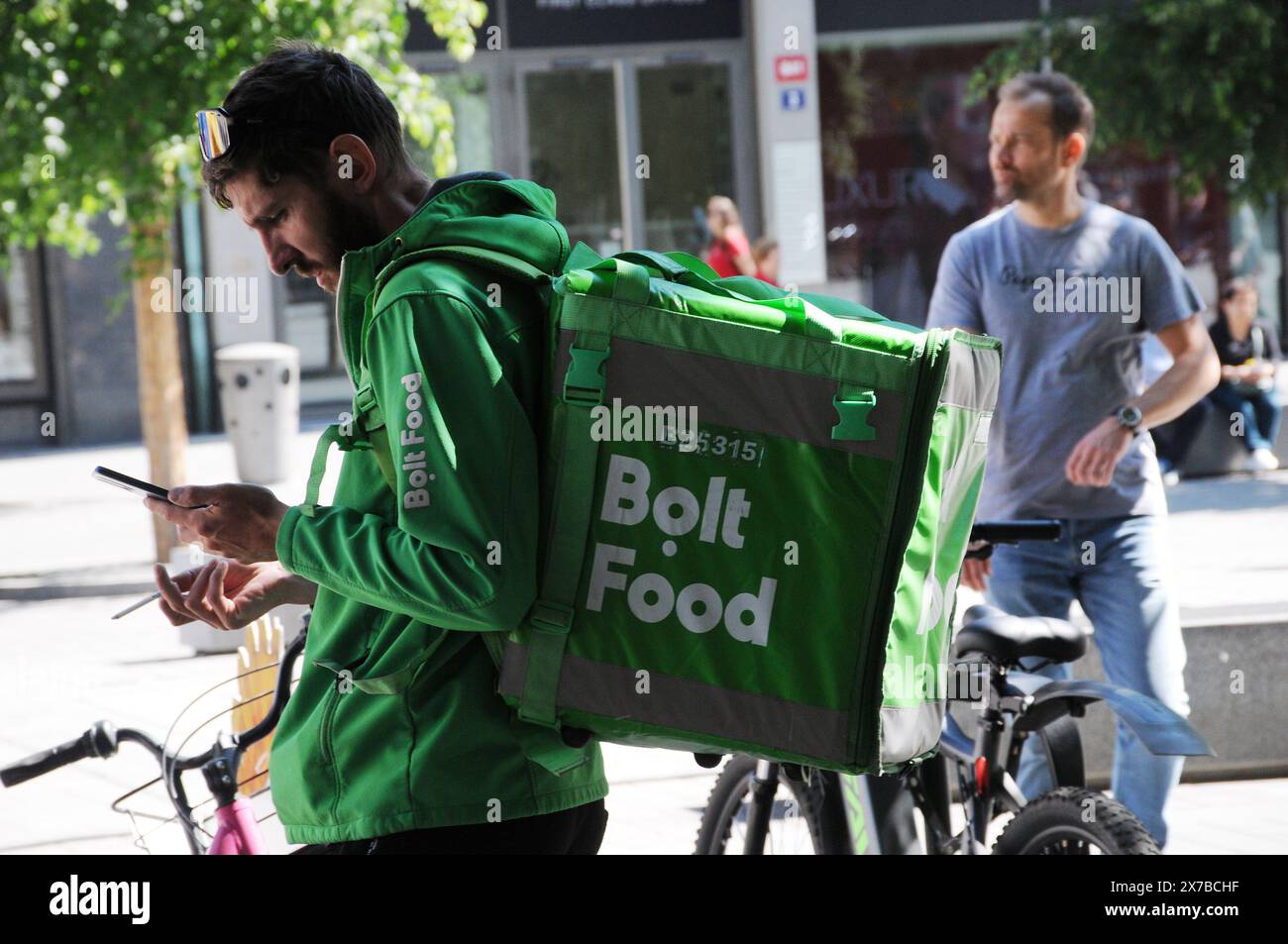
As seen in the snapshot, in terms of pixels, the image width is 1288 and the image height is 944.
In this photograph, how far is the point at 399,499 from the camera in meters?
1.90

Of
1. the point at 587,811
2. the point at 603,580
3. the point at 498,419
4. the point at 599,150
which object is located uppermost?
the point at 599,150

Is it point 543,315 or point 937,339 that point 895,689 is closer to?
point 937,339

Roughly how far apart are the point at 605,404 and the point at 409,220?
1.08 feet

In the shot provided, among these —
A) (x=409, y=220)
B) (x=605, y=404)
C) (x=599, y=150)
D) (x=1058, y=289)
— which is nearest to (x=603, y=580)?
(x=605, y=404)

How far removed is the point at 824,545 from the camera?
200cm

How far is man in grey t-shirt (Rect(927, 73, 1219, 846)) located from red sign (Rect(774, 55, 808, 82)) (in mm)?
13138

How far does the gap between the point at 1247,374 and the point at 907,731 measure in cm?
1041

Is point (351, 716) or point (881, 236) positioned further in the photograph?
point (881, 236)

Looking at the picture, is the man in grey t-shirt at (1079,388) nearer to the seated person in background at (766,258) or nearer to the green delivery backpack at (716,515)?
the green delivery backpack at (716,515)

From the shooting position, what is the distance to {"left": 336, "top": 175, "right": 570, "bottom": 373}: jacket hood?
78.0 inches

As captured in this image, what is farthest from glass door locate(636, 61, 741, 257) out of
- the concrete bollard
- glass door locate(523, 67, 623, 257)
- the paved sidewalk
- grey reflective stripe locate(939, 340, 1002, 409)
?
grey reflective stripe locate(939, 340, 1002, 409)

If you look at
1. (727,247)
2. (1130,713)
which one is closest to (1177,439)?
(727,247)

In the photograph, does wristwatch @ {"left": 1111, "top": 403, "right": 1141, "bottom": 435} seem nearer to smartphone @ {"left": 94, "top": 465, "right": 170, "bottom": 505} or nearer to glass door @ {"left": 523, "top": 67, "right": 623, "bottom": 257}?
smartphone @ {"left": 94, "top": 465, "right": 170, "bottom": 505}

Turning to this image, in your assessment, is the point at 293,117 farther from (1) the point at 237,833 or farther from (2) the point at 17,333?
(2) the point at 17,333
